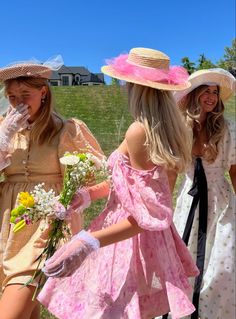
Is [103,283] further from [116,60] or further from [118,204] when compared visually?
[116,60]

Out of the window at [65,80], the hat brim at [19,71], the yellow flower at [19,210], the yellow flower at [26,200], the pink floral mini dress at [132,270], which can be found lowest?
the pink floral mini dress at [132,270]

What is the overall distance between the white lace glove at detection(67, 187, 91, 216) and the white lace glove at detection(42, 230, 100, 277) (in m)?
0.22

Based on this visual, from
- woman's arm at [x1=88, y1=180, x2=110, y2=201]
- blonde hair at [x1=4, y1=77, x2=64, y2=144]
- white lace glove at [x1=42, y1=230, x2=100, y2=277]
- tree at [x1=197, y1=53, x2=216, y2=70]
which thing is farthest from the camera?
tree at [x1=197, y1=53, x2=216, y2=70]

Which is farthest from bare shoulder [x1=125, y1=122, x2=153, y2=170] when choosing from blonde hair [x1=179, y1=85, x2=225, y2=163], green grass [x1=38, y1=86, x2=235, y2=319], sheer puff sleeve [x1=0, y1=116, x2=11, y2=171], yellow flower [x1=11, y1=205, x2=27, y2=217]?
green grass [x1=38, y1=86, x2=235, y2=319]

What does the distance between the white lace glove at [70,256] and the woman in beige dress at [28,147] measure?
2.08 feet

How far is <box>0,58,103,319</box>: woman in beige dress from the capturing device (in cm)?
262

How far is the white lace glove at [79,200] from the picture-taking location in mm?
2236

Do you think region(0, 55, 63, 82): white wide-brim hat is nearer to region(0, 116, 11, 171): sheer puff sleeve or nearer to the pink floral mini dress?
region(0, 116, 11, 171): sheer puff sleeve

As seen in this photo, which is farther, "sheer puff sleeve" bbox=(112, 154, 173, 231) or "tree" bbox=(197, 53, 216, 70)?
"tree" bbox=(197, 53, 216, 70)

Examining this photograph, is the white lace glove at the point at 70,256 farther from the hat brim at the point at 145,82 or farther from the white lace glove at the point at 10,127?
the white lace glove at the point at 10,127

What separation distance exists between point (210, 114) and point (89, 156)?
1731 millimetres

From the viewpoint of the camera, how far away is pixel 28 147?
273 cm

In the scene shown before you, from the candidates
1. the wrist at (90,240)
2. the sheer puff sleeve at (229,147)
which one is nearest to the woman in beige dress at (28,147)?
the wrist at (90,240)

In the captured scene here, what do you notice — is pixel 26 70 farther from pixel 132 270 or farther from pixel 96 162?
pixel 132 270
